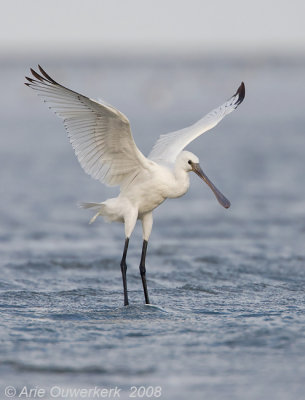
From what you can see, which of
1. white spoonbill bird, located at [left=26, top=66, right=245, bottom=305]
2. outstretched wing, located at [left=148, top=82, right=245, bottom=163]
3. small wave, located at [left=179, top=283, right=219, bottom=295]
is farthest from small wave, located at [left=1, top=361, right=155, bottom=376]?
small wave, located at [left=179, top=283, right=219, bottom=295]

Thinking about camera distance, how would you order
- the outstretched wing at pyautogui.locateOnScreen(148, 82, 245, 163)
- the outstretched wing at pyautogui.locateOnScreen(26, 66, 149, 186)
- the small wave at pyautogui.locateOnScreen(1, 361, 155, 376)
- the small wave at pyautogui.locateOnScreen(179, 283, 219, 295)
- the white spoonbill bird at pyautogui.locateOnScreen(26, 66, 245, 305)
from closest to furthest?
the small wave at pyautogui.locateOnScreen(1, 361, 155, 376), the outstretched wing at pyautogui.locateOnScreen(26, 66, 149, 186), the white spoonbill bird at pyautogui.locateOnScreen(26, 66, 245, 305), the outstretched wing at pyautogui.locateOnScreen(148, 82, 245, 163), the small wave at pyautogui.locateOnScreen(179, 283, 219, 295)

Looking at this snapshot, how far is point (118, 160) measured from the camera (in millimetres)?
10953

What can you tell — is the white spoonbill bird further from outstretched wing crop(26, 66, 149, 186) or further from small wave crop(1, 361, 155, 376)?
small wave crop(1, 361, 155, 376)

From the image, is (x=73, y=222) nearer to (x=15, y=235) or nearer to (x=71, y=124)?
(x=15, y=235)

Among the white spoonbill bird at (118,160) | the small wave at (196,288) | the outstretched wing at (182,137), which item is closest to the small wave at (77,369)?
the white spoonbill bird at (118,160)

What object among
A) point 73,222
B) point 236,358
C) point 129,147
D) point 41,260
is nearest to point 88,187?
point 73,222

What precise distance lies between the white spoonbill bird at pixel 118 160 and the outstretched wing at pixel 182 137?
1.1 inches

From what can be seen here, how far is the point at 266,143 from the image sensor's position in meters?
34.2

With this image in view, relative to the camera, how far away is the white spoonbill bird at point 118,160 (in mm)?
10211

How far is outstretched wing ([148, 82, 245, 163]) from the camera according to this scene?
11.7 meters

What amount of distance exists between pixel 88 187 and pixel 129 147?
12.4m

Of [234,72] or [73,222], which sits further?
[234,72]

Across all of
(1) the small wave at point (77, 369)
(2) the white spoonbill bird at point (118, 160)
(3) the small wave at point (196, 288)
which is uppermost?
(2) the white spoonbill bird at point (118, 160)

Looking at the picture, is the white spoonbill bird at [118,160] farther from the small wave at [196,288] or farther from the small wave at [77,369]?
the small wave at [77,369]
